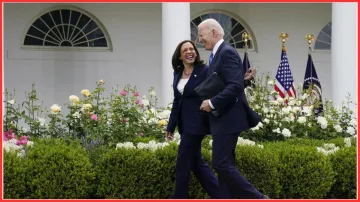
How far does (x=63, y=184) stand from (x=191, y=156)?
4.59 feet

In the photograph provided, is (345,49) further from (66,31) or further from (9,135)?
(9,135)

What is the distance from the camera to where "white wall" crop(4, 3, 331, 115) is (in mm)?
14156

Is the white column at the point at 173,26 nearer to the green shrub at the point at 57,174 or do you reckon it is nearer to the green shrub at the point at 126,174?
the green shrub at the point at 126,174

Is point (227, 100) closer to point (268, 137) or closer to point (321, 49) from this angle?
point (268, 137)

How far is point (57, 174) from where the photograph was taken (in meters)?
5.89

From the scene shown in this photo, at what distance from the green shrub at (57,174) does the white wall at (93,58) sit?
330 inches

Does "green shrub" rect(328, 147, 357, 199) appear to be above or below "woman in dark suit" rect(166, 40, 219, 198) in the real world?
below

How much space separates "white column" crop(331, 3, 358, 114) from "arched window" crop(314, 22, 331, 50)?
169 inches

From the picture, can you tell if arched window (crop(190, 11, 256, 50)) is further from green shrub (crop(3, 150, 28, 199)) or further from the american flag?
green shrub (crop(3, 150, 28, 199))

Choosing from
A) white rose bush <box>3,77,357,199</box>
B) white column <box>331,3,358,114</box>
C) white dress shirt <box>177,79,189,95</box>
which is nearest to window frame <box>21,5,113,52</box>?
white column <box>331,3,358,114</box>

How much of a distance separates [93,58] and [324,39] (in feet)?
21.5

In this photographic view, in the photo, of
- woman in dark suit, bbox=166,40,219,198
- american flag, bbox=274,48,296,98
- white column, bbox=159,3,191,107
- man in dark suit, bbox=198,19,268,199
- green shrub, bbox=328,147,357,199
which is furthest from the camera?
american flag, bbox=274,48,296,98

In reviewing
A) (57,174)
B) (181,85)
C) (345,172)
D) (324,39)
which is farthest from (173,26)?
(324,39)

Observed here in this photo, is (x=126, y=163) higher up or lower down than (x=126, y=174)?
higher up
